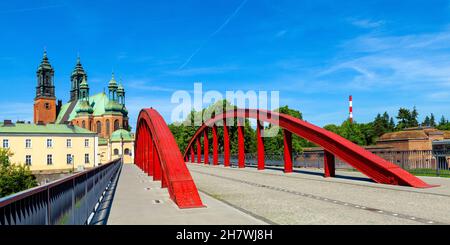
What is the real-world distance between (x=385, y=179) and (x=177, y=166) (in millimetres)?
8669

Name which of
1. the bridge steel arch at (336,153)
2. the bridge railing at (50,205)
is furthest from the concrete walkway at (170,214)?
the bridge steel arch at (336,153)

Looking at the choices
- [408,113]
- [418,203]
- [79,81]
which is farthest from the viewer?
[79,81]

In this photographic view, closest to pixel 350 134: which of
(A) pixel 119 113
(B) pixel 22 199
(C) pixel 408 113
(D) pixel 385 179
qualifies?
(C) pixel 408 113

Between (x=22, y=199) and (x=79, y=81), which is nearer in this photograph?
(x=22, y=199)

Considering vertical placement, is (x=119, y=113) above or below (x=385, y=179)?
above

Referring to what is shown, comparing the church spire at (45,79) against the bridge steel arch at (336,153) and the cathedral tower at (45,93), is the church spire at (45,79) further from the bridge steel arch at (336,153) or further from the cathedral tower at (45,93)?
the bridge steel arch at (336,153)

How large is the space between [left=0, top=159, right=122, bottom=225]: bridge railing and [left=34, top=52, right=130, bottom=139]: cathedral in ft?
322

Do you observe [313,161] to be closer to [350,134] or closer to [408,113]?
[350,134]

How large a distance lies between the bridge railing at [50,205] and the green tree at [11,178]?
48.6 meters

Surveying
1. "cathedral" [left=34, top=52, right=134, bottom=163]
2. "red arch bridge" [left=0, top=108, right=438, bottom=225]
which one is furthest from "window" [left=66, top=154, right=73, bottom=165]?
"red arch bridge" [left=0, top=108, right=438, bottom=225]

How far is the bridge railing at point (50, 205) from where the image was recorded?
3.53 m

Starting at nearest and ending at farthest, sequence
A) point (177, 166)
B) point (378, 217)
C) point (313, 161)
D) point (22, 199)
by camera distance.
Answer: point (22, 199) < point (378, 217) < point (177, 166) < point (313, 161)

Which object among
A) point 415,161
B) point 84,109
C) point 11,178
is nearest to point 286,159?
point 415,161

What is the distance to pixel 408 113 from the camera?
329ft
